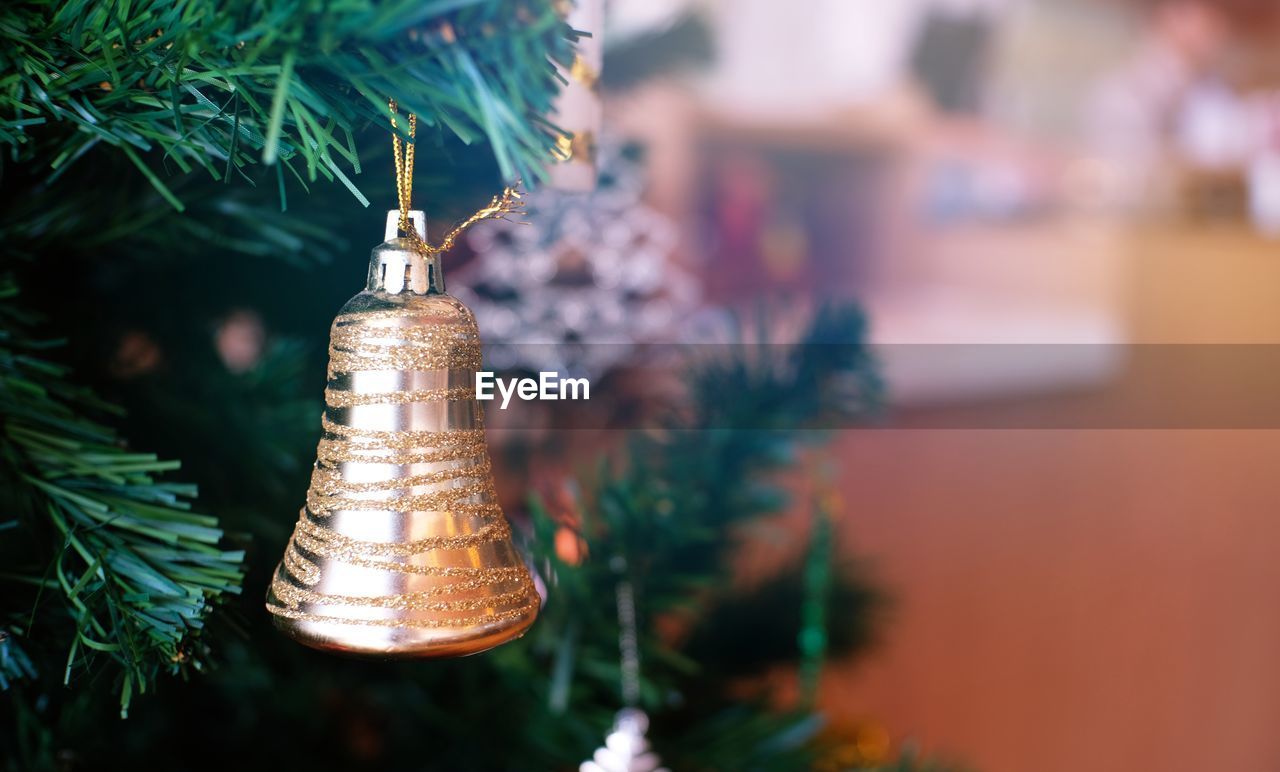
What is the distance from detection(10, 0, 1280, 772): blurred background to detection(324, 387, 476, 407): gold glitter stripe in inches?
7.4

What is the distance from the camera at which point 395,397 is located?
243mm

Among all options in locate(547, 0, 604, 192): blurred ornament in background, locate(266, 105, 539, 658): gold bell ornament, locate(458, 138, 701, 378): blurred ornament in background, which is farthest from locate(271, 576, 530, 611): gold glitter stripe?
locate(458, 138, 701, 378): blurred ornament in background

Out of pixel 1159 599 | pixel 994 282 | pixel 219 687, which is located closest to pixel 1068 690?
pixel 1159 599

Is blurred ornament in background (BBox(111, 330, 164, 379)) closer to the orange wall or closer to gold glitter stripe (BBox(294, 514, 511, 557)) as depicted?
gold glitter stripe (BBox(294, 514, 511, 557))

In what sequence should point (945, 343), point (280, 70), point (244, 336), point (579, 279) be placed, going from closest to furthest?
point (280, 70)
point (244, 336)
point (579, 279)
point (945, 343)

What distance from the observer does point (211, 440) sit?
0.37 metres

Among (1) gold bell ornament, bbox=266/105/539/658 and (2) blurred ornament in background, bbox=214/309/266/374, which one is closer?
(1) gold bell ornament, bbox=266/105/539/658

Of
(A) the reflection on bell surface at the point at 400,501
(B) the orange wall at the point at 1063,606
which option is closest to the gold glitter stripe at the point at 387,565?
(A) the reflection on bell surface at the point at 400,501

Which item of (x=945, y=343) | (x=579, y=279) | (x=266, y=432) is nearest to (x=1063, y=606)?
(x=945, y=343)

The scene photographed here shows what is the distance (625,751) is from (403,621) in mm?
189

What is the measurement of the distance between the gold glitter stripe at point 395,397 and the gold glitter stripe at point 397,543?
32mm

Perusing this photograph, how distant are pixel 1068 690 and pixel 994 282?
20.2 inches

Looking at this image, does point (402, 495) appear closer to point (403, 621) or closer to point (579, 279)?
point (403, 621)

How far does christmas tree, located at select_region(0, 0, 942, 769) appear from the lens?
0.21 metres
